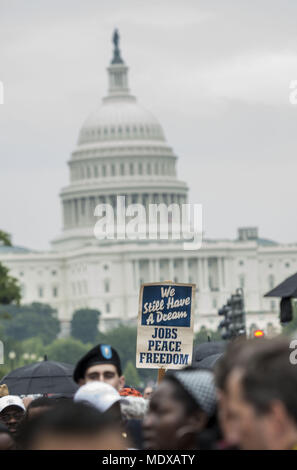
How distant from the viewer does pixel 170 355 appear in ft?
44.6

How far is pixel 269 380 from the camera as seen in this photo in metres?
5.14

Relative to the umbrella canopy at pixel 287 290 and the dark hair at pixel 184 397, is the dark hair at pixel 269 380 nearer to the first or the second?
the dark hair at pixel 184 397

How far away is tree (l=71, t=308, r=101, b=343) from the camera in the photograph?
19475 centimetres

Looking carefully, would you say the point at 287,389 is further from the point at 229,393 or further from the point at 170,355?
the point at 170,355

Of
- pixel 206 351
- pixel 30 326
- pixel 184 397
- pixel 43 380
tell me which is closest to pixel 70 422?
pixel 184 397

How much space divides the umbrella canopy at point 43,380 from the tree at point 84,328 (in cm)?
17265

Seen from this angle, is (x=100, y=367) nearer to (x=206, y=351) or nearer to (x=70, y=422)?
(x=70, y=422)

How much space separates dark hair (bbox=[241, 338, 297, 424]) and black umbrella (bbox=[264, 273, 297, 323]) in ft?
39.3

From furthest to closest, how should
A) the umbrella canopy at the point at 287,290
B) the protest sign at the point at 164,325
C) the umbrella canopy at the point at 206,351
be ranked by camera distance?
the umbrella canopy at the point at 287,290 < the umbrella canopy at the point at 206,351 < the protest sign at the point at 164,325

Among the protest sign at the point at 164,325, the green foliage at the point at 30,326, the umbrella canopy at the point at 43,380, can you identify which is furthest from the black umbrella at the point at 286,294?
the green foliage at the point at 30,326

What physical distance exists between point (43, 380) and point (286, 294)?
3125mm

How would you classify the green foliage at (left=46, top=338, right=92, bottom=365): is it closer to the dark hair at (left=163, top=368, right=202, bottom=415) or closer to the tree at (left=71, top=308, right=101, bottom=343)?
the tree at (left=71, top=308, right=101, bottom=343)

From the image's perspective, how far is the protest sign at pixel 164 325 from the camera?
1356 centimetres

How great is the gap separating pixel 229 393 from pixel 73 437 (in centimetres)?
55
